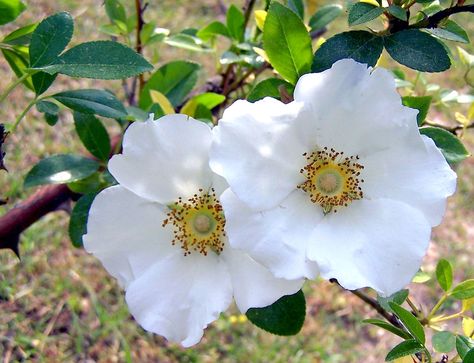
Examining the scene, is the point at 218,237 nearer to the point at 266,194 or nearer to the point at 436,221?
the point at 266,194

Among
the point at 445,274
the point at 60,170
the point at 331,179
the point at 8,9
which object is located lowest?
the point at 445,274

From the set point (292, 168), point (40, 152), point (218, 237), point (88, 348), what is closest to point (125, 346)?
point (88, 348)

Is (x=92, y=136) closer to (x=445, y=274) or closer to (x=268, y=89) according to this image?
(x=268, y=89)

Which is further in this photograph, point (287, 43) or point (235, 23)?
point (235, 23)

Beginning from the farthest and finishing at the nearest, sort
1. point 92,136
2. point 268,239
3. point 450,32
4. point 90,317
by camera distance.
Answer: point 90,317, point 92,136, point 450,32, point 268,239

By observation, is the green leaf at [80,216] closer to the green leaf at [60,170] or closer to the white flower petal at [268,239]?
the green leaf at [60,170]

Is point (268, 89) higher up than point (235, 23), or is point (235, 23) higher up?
point (268, 89)

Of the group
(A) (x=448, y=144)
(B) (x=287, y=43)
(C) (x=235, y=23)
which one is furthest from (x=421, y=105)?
(C) (x=235, y=23)
